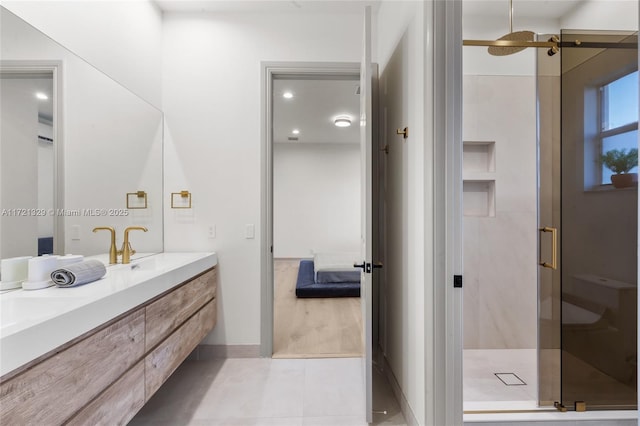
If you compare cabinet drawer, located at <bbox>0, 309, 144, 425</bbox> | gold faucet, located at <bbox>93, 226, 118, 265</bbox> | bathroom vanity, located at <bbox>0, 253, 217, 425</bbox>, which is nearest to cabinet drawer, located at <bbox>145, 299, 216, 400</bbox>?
bathroom vanity, located at <bbox>0, 253, 217, 425</bbox>

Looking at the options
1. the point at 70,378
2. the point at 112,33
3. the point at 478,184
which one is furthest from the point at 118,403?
the point at 478,184

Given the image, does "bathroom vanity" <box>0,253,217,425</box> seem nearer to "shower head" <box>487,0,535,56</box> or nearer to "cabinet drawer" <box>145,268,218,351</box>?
"cabinet drawer" <box>145,268,218,351</box>

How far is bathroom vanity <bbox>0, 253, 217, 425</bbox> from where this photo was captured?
82 cm

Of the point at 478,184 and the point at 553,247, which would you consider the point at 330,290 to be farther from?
the point at 553,247

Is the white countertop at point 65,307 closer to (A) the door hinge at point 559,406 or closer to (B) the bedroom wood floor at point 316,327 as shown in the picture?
(B) the bedroom wood floor at point 316,327

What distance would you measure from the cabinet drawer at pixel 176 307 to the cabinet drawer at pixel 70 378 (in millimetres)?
126

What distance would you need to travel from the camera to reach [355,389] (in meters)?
1.93

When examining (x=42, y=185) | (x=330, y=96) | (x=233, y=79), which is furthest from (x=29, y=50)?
(x=330, y=96)

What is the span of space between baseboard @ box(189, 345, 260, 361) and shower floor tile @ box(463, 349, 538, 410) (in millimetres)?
1567

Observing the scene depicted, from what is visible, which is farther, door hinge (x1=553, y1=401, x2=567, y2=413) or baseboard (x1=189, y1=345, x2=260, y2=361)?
baseboard (x1=189, y1=345, x2=260, y2=361)

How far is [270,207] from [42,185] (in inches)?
53.2

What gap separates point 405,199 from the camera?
1.71m

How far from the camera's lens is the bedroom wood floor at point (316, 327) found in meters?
2.44

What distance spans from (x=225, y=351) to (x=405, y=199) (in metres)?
1.90
